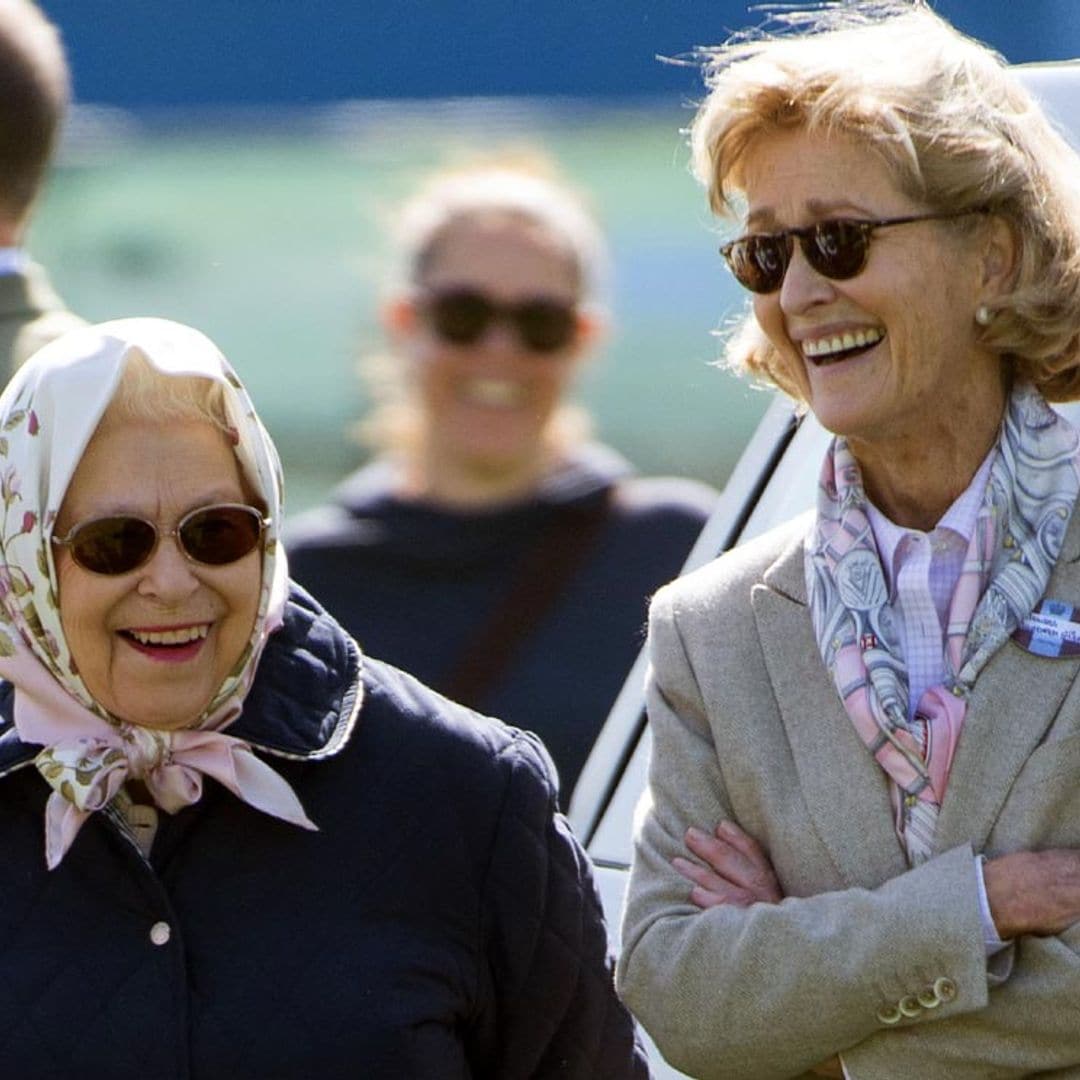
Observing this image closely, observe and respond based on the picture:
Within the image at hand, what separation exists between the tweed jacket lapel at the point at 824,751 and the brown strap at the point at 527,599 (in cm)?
→ 95

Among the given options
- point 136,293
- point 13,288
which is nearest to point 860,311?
point 13,288

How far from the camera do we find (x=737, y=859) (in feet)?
8.83

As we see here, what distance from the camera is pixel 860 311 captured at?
2.69m

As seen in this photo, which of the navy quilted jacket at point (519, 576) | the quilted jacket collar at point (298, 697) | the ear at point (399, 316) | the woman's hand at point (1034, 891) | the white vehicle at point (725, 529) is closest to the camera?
the woman's hand at point (1034, 891)

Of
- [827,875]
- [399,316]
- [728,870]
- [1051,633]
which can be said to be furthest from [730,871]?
[399,316]

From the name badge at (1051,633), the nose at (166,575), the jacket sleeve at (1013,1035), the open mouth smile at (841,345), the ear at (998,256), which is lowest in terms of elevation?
the jacket sleeve at (1013,1035)

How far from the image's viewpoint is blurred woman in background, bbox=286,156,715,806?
12.1 feet

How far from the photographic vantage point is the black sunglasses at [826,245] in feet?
8.71

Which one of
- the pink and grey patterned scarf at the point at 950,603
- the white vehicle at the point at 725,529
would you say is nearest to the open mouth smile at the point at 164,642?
the pink and grey patterned scarf at the point at 950,603

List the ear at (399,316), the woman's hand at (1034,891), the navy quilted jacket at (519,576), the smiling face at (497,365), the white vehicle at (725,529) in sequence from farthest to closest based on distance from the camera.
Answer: the ear at (399,316)
the smiling face at (497,365)
the navy quilted jacket at (519,576)
the white vehicle at (725,529)
the woman's hand at (1034,891)

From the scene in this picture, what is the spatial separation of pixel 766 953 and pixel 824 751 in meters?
0.24

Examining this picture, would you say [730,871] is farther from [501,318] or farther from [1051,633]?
[501,318]

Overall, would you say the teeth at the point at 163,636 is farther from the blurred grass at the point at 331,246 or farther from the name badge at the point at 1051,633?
the blurred grass at the point at 331,246

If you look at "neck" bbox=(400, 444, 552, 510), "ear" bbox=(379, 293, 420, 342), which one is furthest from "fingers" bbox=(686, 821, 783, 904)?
"ear" bbox=(379, 293, 420, 342)
